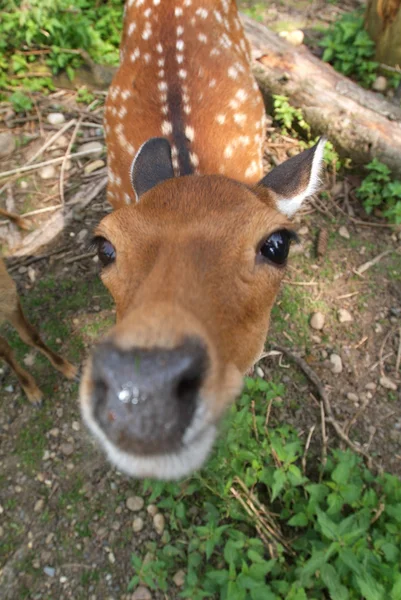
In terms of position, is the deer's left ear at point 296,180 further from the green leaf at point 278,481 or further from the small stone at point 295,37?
the small stone at point 295,37

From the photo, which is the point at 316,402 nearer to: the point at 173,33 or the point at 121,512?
the point at 121,512

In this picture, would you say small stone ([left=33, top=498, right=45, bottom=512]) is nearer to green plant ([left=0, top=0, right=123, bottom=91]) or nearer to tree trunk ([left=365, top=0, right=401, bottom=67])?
green plant ([left=0, top=0, right=123, bottom=91])

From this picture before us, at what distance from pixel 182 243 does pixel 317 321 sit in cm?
231

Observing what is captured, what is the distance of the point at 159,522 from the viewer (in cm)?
298

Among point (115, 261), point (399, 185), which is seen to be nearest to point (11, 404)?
point (115, 261)

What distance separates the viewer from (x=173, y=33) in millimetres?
3535

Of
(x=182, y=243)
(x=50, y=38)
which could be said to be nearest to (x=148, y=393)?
(x=182, y=243)

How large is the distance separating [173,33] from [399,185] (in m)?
2.33

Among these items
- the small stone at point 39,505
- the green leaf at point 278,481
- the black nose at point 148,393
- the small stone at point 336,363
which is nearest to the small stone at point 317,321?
the small stone at point 336,363

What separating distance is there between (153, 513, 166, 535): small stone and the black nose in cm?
193

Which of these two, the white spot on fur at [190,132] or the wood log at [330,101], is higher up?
the white spot on fur at [190,132]

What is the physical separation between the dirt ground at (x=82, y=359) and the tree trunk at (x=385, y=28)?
1404 millimetres

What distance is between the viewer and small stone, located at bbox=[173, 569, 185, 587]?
2.76 meters

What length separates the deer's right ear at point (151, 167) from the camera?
255 centimetres
